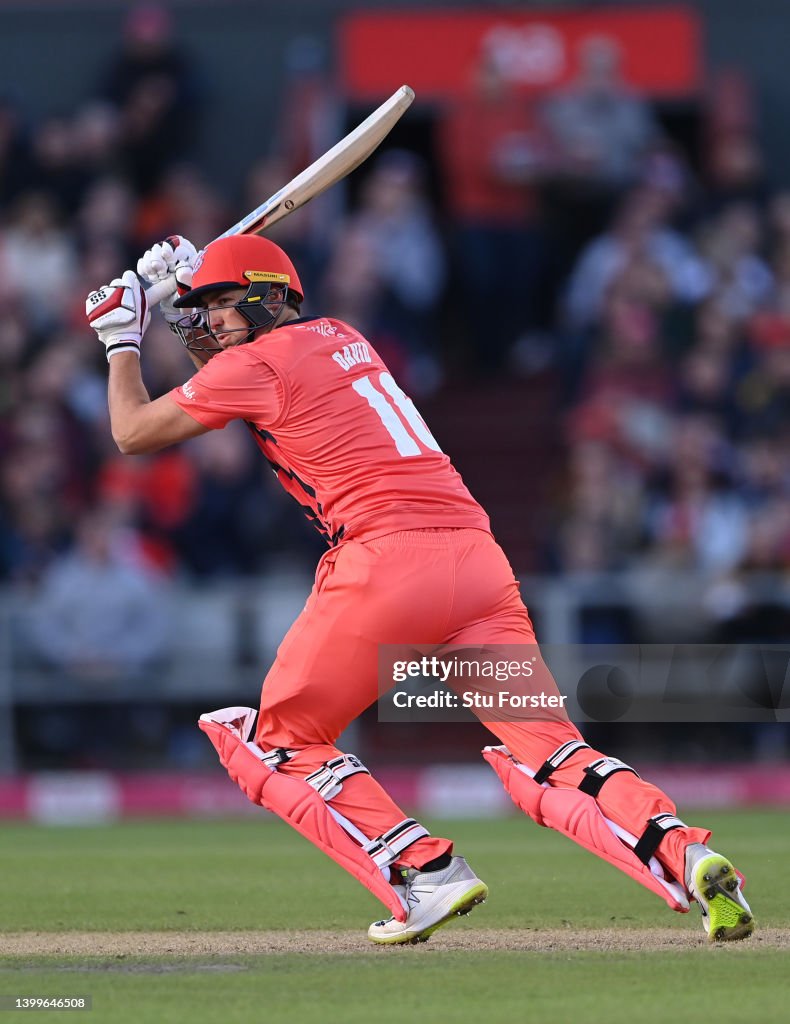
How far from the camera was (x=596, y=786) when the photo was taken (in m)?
5.38

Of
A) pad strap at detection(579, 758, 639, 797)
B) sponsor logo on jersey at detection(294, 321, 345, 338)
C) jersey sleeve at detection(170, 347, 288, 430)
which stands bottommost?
pad strap at detection(579, 758, 639, 797)

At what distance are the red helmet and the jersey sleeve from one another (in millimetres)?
300

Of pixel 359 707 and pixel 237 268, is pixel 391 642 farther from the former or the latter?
pixel 237 268

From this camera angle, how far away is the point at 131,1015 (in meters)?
4.38

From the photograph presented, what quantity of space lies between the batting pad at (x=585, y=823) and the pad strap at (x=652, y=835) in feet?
0.07

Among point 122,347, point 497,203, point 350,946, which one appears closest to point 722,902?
point 350,946

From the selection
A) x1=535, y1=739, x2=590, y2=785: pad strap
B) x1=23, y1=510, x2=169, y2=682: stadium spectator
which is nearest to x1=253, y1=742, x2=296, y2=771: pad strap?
x1=535, y1=739, x2=590, y2=785: pad strap

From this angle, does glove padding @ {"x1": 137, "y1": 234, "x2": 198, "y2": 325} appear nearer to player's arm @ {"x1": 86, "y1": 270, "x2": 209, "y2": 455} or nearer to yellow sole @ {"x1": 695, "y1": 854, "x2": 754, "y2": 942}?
player's arm @ {"x1": 86, "y1": 270, "x2": 209, "y2": 455}

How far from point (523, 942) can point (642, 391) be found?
24.2 feet

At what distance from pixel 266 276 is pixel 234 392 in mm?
485

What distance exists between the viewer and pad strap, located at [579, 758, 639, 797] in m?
5.37

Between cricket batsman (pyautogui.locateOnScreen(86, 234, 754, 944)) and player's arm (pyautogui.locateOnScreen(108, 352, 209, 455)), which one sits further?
player's arm (pyautogui.locateOnScreen(108, 352, 209, 455))

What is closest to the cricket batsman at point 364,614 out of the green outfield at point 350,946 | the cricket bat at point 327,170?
the green outfield at point 350,946

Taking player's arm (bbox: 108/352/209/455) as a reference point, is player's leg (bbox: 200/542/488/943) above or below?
below
